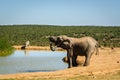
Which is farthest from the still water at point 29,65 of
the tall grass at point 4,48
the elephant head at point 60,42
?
the tall grass at point 4,48

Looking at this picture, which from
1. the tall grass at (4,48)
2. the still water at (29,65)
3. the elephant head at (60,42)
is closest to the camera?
the elephant head at (60,42)

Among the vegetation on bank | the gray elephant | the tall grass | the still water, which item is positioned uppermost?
the gray elephant

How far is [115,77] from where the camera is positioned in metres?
18.0

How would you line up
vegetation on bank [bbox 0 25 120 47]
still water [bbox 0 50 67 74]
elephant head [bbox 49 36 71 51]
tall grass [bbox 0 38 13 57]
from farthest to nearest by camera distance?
vegetation on bank [bbox 0 25 120 47]
tall grass [bbox 0 38 13 57]
still water [bbox 0 50 67 74]
elephant head [bbox 49 36 71 51]

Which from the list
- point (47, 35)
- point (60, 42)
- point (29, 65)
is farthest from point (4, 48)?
point (47, 35)

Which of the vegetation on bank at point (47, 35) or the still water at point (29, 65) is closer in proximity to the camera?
the still water at point (29, 65)

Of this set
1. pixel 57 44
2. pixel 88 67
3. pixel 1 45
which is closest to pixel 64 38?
pixel 57 44

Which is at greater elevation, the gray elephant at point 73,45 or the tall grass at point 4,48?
the gray elephant at point 73,45

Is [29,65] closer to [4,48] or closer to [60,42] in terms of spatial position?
[60,42]

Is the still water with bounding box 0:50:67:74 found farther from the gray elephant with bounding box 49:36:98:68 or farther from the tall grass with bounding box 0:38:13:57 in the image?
the tall grass with bounding box 0:38:13:57

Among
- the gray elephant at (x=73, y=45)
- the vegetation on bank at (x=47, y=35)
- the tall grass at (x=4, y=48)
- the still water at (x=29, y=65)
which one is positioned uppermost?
the gray elephant at (x=73, y=45)

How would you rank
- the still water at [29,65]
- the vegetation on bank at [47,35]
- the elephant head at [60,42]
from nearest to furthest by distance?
the elephant head at [60,42] → the still water at [29,65] → the vegetation on bank at [47,35]

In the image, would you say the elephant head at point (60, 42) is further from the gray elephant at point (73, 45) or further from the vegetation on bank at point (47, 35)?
the vegetation on bank at point (47, 35)

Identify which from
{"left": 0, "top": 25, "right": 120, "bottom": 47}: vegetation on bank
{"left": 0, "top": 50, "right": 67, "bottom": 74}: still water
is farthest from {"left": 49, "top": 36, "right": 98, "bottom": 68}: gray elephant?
{"left": 0, "top": 25, "right": 120, "bottom": 47}: vegetation on bank
